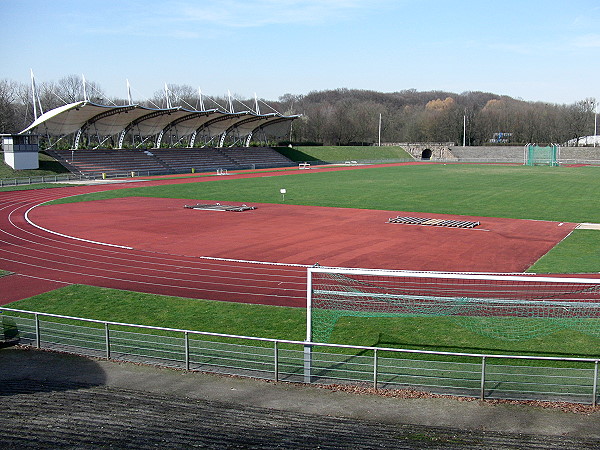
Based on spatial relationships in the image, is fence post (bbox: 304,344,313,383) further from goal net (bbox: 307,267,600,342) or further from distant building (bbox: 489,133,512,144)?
distant building (bbox: 489,133,512,144)

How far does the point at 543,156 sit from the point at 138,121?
71.5m

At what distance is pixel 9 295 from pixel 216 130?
8014cm

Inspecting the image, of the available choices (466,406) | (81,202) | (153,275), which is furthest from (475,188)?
(466,406)

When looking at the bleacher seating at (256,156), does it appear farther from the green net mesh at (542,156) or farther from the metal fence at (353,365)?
the metal fence at (353,365)

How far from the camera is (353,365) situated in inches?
514

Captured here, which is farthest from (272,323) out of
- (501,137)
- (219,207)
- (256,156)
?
(501,137)

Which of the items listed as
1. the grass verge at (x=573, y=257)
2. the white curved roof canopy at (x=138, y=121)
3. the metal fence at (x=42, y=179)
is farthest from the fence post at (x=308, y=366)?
the white curved roof canopy at (x=138, y=121)

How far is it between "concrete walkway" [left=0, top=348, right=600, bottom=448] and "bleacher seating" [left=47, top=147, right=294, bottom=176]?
207 feet

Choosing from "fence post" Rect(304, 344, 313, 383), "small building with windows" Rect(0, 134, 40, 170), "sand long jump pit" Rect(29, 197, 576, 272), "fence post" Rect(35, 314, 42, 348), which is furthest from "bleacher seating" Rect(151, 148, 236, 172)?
"fence post" Rect(304, 344, 313, 383)

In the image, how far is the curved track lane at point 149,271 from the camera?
788 inches

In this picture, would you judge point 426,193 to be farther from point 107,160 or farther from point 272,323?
point 107,160

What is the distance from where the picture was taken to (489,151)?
128000 mm

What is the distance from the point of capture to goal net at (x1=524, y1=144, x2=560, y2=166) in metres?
102

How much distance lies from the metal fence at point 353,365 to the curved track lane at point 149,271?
479 cm
